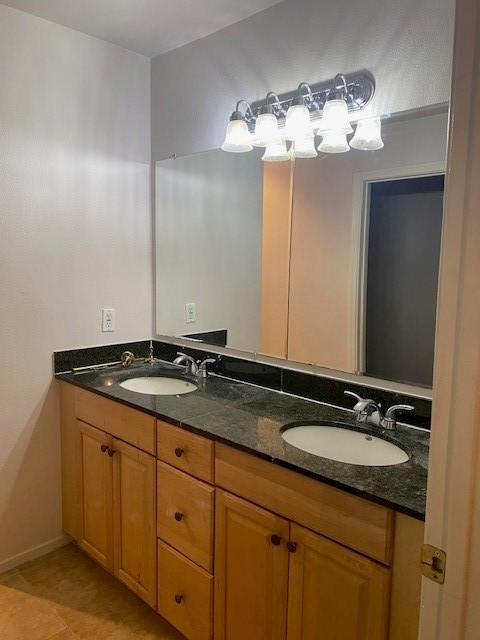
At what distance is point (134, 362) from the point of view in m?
2.58

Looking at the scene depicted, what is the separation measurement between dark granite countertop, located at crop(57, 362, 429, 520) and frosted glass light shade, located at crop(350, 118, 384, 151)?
0.95 m

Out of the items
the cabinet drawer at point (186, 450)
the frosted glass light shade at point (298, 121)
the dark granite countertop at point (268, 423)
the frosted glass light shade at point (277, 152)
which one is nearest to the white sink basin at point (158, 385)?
the dark granite countertop at point (268, 423)

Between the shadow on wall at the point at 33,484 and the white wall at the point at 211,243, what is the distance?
28.5 inches

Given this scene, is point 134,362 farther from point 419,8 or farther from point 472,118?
point 472,118

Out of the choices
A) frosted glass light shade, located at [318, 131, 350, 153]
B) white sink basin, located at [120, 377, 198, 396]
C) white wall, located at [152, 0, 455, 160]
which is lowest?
white sink basin, located at [120, 377, 198, 396]

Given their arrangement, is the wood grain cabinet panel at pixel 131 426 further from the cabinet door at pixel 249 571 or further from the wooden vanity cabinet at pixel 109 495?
the cabinet door at pixel 249 571

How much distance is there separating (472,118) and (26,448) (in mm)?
2236

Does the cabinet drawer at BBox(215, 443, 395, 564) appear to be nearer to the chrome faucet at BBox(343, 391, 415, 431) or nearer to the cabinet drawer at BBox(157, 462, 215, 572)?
the cabinet drawer at BBox(157, 462, 215, 572)

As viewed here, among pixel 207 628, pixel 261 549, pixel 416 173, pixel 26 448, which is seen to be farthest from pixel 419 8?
pixel 26 448

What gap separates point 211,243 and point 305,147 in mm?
691

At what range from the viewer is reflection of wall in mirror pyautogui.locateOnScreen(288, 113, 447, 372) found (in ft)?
5.95

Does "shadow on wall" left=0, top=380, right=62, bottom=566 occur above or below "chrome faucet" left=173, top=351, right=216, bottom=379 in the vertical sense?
below

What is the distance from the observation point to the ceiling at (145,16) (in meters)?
1.97

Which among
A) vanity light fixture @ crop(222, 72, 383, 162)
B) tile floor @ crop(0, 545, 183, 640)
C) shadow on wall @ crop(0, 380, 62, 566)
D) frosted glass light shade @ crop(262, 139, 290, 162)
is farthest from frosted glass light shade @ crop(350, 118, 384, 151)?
tile floor @ crop(0, 545, 183, 640)
